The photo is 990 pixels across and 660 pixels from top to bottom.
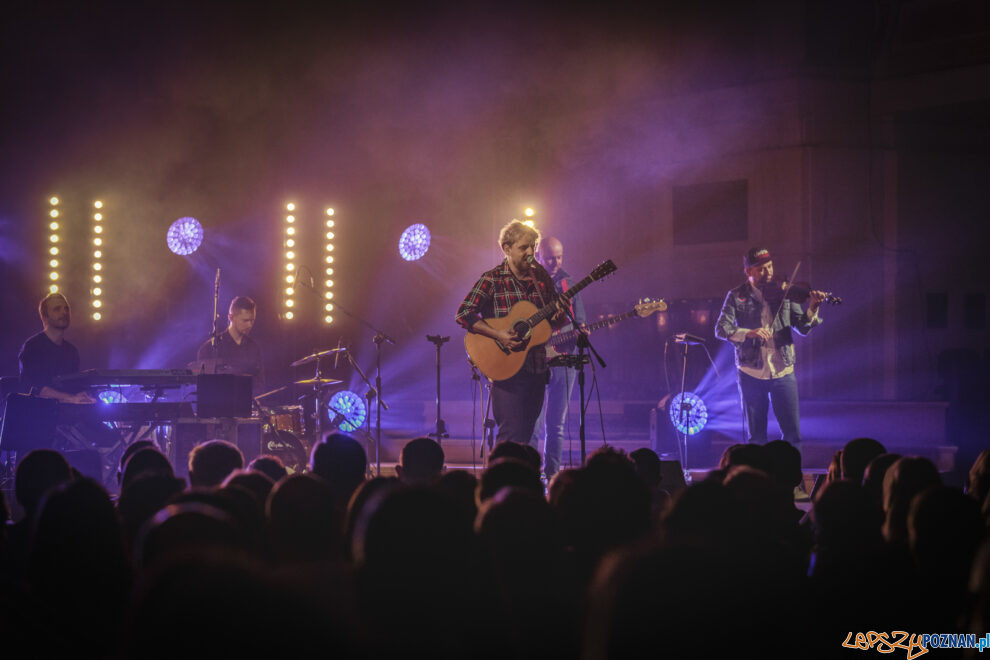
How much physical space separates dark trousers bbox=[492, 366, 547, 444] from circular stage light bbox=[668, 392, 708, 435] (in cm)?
401

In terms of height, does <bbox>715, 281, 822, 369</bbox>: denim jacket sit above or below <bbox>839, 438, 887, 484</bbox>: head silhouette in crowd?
above

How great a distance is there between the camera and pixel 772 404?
750 centimetres

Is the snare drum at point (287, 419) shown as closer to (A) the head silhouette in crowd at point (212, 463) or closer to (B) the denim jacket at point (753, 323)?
(B) the denim jacket at point (753, 323)

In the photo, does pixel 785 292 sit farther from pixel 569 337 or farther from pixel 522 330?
pixel 522 330

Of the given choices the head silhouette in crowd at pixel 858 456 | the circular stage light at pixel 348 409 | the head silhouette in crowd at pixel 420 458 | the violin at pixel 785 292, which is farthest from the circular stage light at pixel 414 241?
the head silhouette in crowd at pixel 858 456

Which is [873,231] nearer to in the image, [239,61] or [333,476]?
[239,61]

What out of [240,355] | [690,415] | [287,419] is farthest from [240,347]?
[690,415]

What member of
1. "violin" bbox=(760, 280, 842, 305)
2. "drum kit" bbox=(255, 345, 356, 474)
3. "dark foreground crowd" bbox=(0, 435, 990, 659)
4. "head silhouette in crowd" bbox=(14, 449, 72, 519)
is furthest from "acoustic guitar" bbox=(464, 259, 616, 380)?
"drum kit" bbox=(255, 345, 356, 474)

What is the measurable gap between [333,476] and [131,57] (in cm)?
1062

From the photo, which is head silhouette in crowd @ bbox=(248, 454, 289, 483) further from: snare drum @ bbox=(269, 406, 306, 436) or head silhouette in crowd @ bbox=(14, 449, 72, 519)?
snare drum @ bbox=(269, 406, 306, 436)

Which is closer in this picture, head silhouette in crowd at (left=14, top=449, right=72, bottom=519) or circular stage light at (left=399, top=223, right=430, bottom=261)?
head silhouette in crowd at (left=14, top=449, right=72, bottom=519)

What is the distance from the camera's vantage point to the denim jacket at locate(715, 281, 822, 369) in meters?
7.48

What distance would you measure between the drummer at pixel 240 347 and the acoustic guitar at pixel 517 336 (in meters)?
4.07

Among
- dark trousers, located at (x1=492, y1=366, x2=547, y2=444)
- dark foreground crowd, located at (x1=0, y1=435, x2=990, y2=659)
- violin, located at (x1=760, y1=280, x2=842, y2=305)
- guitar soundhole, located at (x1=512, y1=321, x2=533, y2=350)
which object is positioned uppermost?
violin, located at (x1=760, y1=280, x2=842, y2=305)
